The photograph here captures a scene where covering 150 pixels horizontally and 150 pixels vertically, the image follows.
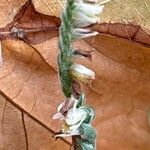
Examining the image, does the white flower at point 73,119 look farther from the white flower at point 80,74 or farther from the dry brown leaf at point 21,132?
the dry brown leaf at point 21,132

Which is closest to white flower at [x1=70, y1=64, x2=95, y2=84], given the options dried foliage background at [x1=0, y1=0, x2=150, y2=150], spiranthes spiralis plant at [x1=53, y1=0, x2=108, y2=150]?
spiranthes spiralis plant at [x1=53, y1=0, x2=108, y2=150]

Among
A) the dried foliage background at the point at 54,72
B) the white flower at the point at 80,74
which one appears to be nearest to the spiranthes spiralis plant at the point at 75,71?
the white flower at the point at 80,74

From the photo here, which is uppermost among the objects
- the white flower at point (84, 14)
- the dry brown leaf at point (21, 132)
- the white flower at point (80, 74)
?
the white flower at point (84, 14)

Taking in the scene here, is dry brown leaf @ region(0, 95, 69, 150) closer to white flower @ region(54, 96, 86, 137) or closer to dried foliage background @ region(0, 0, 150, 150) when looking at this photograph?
dried foliage background @ region(0, 0, 150, 150)

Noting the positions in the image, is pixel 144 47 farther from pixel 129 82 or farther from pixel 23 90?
pixel 23 90

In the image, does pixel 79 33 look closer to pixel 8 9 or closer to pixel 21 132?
pixel 8 9

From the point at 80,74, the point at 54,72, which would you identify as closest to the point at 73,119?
the point at 80,74
